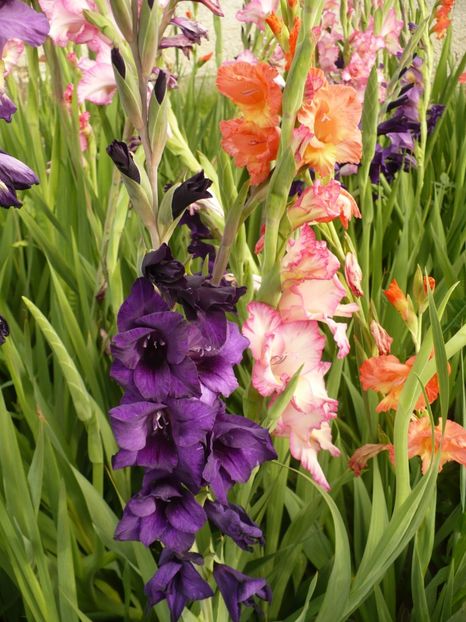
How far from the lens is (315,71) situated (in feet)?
1.84

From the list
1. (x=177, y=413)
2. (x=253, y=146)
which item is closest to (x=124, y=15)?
(x=253, y=146)

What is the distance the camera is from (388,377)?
68 cm

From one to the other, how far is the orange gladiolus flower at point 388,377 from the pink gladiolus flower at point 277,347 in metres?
0.11

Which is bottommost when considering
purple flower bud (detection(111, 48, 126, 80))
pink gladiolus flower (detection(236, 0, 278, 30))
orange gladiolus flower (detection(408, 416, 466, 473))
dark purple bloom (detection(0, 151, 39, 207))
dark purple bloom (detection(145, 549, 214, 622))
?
dark purple bloom (detection(145, 549, 214, 622))

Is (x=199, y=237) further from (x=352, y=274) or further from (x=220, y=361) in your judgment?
(x=220, y=361)

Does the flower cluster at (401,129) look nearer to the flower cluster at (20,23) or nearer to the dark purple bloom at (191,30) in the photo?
Answer: the dark purple bloom at (191,30)

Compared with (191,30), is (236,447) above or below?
below

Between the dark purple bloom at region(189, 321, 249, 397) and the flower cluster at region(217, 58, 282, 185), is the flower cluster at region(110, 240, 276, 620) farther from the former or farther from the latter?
the flower cluster at region(217, 58, 282, 185)

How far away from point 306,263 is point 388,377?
0.19 meters

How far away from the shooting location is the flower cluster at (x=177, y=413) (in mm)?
427

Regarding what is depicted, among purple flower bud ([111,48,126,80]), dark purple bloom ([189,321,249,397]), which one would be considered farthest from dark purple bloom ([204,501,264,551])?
purple flower bud ([111,48,126,80])

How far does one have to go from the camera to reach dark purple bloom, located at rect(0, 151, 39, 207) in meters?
0.52

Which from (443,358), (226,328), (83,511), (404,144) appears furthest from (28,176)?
(404,144)

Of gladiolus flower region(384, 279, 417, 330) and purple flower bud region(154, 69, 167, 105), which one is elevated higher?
purple flower bud region(154, 69, 167, 105)
